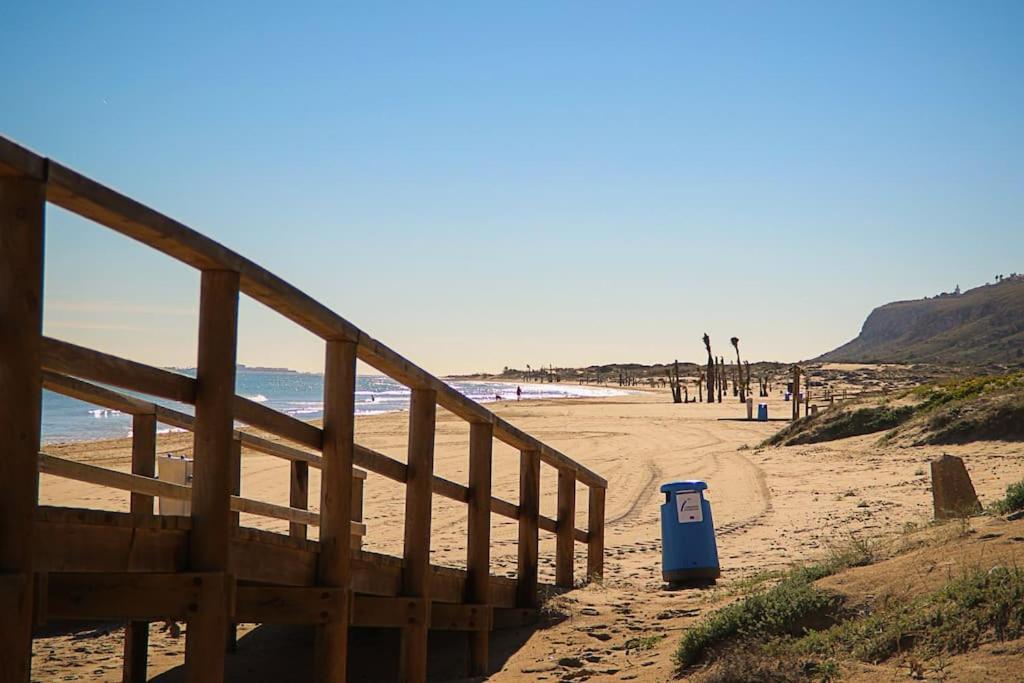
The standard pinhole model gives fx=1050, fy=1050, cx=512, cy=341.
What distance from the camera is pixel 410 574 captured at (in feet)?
18.6

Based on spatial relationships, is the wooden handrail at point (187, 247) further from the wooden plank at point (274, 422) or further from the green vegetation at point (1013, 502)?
the green vegetation at point (1013, 502)

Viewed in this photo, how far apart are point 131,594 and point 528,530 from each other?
3.91m

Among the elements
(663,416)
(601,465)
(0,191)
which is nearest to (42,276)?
(0,191)

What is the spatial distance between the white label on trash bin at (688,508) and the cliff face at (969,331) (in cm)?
9939

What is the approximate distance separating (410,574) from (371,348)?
1.45 metres

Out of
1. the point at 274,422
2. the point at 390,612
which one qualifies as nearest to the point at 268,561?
the point at 274,422

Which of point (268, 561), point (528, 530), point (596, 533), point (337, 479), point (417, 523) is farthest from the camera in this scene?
point (596, 533)

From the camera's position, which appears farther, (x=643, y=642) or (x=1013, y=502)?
(x=1013, y=502)

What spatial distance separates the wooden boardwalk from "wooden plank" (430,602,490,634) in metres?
0.01

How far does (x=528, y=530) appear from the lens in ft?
24.0

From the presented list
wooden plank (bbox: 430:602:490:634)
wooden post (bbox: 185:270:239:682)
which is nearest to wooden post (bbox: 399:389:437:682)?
wooden plank (bbox: 430:602:490:634)

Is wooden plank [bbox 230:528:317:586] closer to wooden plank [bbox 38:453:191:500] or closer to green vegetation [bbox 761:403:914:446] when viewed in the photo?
wooden plank [bbox 38:453:191:500]

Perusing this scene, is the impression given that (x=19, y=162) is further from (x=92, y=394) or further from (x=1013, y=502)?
(x=1013, y=502)

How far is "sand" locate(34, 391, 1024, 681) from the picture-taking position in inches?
262
